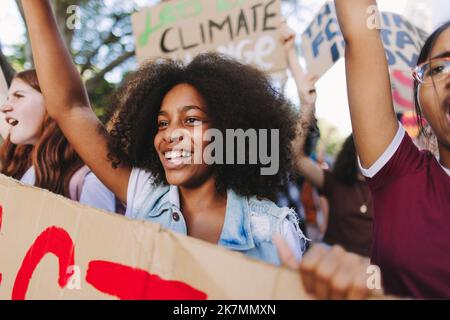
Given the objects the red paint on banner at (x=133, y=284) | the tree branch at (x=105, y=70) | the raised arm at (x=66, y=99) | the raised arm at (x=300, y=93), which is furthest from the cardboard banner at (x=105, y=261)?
the tree branch at (x=105, y=70)

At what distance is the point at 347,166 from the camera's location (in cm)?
→ 277

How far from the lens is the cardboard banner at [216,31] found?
1988 millimetres

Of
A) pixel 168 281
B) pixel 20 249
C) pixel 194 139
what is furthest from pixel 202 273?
pixel 20 249

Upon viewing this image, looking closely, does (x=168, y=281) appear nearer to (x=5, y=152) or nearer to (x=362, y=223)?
(x=5, y=152)

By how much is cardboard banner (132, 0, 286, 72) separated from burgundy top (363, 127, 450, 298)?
28.5 inches

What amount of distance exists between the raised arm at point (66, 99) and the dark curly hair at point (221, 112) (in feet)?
0.17

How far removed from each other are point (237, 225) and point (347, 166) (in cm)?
130

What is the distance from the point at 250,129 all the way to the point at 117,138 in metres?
A: 0.49

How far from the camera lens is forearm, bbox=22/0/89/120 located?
1.90 meters

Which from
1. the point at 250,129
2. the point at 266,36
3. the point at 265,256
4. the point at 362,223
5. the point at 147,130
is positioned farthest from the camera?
the point at 362,223

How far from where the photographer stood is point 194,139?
1.66m

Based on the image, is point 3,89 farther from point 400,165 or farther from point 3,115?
point 400,165

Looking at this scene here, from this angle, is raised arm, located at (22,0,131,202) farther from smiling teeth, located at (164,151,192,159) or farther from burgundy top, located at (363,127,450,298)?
burgundy top, located at (363,127,450,298)

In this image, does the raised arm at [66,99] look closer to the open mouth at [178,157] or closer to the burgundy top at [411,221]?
the open mouth at [178,157]
